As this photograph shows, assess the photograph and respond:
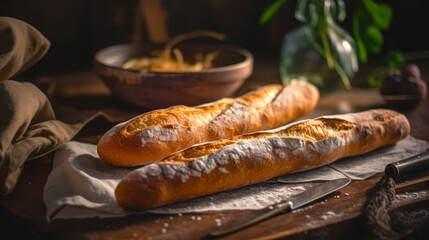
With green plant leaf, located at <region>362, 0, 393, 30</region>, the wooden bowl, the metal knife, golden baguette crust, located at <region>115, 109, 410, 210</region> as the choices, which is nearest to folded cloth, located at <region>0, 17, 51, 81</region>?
the wooden bowl

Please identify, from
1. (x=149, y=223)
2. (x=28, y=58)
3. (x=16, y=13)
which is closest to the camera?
(x=149, y=223)

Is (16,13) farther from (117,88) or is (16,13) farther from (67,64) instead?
(117,88)

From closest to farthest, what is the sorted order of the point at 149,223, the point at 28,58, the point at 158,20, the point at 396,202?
the point at 149,223 → the point at 396,202 → the point at 28,58 → the point at 158,20

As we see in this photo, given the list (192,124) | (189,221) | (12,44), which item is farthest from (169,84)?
(189,221)

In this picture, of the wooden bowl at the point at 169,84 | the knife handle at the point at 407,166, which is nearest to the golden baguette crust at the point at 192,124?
the wooden bowl at the point at 169,84

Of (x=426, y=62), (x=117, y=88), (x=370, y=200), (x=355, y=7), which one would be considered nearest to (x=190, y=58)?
(x=117, y=88)

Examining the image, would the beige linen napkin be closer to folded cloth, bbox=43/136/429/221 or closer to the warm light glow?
folded cloth, bbox=43/136/429/221

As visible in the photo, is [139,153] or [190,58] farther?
[190,58]

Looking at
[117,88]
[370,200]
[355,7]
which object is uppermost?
[355,7]
